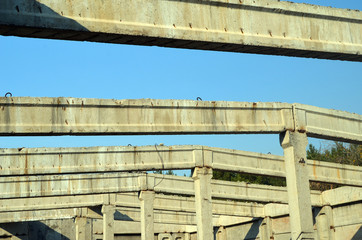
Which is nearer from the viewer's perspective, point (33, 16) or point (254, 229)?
point (33, 16)

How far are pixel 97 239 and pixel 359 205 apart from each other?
20.4 meters

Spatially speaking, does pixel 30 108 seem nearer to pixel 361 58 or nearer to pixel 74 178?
pixel 361 58

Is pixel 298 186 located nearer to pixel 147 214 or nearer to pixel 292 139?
pixel 292 139

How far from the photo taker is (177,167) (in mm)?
21766

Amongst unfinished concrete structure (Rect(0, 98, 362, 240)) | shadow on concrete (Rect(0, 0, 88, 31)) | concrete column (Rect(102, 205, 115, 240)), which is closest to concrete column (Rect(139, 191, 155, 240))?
unfinished concrete structure (Rect(0, 98, 362, 240))

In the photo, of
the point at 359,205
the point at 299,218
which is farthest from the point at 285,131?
the point at 359,205

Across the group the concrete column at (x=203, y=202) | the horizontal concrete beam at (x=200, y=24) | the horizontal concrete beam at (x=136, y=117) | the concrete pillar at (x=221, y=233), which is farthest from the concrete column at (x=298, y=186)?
the concrete pillar at (x=221, y=233)

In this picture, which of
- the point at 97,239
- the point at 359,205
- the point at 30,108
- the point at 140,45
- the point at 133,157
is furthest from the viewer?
the point at 97,239

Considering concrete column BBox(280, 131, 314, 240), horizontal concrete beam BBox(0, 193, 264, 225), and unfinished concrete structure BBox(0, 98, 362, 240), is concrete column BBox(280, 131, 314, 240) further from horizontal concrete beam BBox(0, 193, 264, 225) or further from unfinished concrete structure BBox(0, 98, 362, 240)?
horizontal concrete beam BBox(0, 193, 264, 225)

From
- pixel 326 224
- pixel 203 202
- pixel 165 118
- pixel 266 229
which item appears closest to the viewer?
pixel 165 118

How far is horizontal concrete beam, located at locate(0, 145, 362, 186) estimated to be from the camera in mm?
19078

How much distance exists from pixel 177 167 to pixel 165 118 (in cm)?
638

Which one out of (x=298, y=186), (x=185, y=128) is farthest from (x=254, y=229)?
(x=185, y=128)

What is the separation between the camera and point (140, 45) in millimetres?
8500
